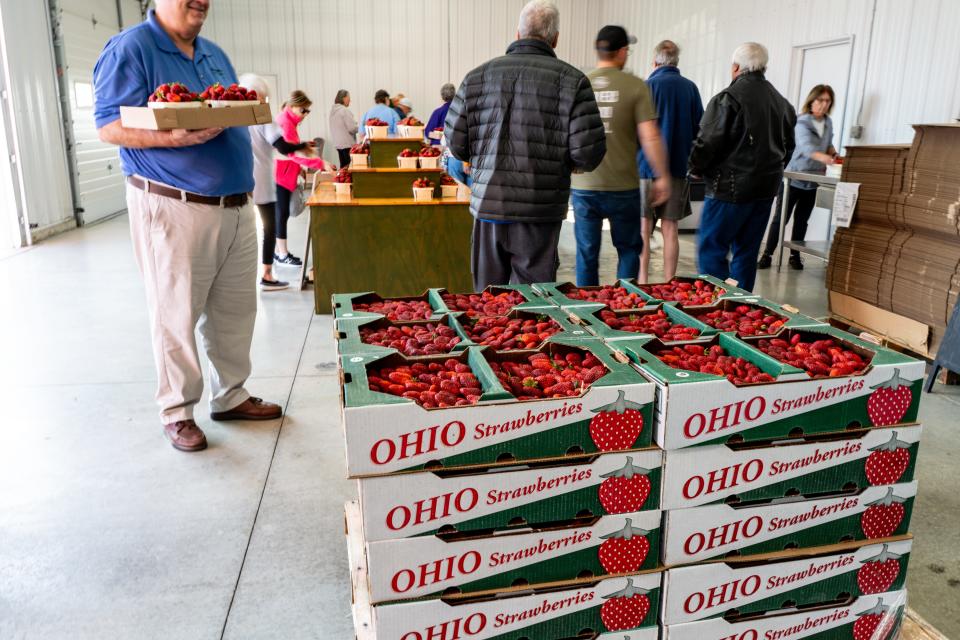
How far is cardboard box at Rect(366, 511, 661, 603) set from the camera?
149cm

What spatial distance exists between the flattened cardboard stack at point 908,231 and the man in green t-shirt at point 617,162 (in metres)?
1.32

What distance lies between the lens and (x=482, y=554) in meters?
1.53

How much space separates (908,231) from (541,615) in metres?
3.77

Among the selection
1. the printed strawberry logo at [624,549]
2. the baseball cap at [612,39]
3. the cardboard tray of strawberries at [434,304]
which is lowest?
the printed strawberry logo at [624,549]

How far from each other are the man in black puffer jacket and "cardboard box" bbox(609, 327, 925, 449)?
1.78 m

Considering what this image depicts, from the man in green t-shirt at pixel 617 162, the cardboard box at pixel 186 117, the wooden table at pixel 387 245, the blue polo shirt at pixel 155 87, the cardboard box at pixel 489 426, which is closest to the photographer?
the cardboard box at pixel 489 426

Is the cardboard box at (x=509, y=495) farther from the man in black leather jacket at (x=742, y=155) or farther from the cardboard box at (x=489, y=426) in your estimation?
the man in black leather jacket at (x=742, y=155)

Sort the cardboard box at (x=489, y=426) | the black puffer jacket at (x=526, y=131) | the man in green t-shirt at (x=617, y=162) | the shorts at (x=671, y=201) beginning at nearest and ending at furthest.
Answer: the cardboard box at (x=489, y=426) < the black puffer jacket at (x=526, y=131) < the man in green t-shirt at (x=617, y=162) < the shorts at (x=671, y=201)

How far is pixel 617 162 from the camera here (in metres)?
4.29

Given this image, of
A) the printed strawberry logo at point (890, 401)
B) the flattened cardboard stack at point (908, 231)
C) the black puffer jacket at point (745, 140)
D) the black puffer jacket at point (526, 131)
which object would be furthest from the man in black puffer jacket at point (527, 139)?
the flattened cardboard stack at point (908, 231)

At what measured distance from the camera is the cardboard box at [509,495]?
1.46 metres

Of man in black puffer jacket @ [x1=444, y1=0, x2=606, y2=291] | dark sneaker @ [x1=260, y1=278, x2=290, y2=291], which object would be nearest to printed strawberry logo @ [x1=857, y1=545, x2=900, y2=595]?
man in black puffer jacket @ [x1=444, y1=0, x2=606, y2=291]

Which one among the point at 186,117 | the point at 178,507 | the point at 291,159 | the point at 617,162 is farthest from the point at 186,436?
the point at 291,159

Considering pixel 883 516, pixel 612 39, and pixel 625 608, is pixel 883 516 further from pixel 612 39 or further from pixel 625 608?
pixel 612 39
